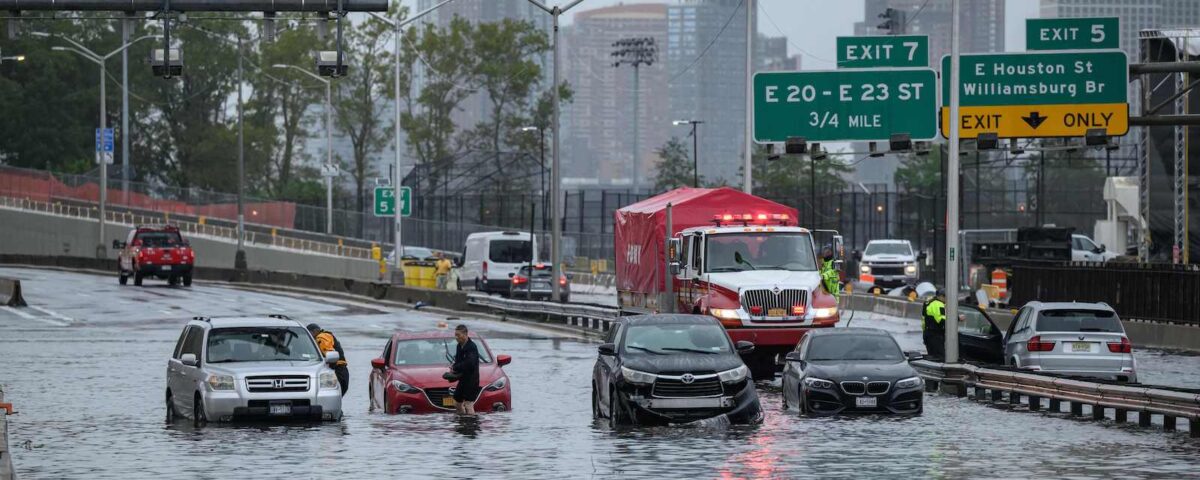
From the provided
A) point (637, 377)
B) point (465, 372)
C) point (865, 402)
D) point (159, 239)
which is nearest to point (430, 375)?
point (465, 372)

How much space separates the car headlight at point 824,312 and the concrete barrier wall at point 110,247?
62012 mm

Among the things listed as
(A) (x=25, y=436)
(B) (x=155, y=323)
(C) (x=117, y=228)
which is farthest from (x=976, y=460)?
(C) (x=117, y=228)

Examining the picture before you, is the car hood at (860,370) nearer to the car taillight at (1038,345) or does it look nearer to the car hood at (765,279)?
→ the car taillight at (1038,345)

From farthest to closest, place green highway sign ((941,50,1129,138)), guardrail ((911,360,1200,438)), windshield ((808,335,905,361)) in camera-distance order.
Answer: green highway sign ((941,50,1129,138))
windshield ((808,335,905,361))
guardrail ((911,360,1200,438))

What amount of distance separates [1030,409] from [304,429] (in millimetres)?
10549

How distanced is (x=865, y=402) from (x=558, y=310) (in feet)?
90.0

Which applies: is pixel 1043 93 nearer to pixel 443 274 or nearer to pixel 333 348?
pixel 333 348

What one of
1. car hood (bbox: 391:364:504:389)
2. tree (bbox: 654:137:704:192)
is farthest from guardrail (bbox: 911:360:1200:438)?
tree (bbox: 654:137:704:192)

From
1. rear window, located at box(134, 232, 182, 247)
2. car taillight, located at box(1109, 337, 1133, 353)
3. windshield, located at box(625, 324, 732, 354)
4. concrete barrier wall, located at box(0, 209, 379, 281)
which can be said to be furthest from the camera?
concrete barrier wall, located at box(0, 209, 379, 281)

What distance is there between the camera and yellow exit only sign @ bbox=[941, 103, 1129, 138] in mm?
36625

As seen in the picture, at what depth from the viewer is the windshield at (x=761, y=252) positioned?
31.4 metres

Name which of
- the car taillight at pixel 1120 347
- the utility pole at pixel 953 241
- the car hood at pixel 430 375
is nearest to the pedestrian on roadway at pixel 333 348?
the car hood at pixel 430 375

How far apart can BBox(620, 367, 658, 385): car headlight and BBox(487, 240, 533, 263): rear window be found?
43.5 metres

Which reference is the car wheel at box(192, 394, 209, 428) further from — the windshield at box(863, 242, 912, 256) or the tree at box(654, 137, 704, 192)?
the tree at box(654, 137, 704, 192)
